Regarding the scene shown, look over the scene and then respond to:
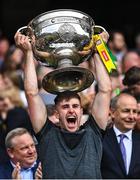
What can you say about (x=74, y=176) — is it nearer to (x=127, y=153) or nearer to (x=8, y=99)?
(x=127, y=153)

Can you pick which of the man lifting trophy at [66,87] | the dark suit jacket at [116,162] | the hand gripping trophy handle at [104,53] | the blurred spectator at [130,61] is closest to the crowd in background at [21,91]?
the blurred spectator at [130,61]

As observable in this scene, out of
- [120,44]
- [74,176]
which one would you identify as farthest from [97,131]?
[120,44]

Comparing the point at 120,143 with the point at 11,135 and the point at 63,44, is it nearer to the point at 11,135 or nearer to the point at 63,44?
the point at 11,135

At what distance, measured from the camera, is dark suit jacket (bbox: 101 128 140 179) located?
26.1ft

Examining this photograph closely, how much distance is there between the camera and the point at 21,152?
808 centimetres

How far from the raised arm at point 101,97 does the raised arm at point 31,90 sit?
1.42 feet

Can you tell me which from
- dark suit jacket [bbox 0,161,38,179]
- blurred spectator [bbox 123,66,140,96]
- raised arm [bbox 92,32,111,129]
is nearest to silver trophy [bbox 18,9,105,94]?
raised arm [bbox 92,32,111,129]

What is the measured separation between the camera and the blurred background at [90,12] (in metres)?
16.7

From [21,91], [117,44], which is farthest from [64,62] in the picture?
[117,44]

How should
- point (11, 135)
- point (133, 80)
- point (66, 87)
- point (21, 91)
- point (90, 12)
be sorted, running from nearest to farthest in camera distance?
point (66, 87) → point (11, 135) → point (133, 80) → point (21, 91) → point (90, 12)

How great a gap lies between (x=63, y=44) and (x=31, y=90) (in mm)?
452

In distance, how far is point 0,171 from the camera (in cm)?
794

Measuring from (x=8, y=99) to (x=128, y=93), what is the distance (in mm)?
1919

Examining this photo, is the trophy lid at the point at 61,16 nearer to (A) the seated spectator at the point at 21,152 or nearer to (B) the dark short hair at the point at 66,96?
(B) the dark short hair at the point at 66,96
